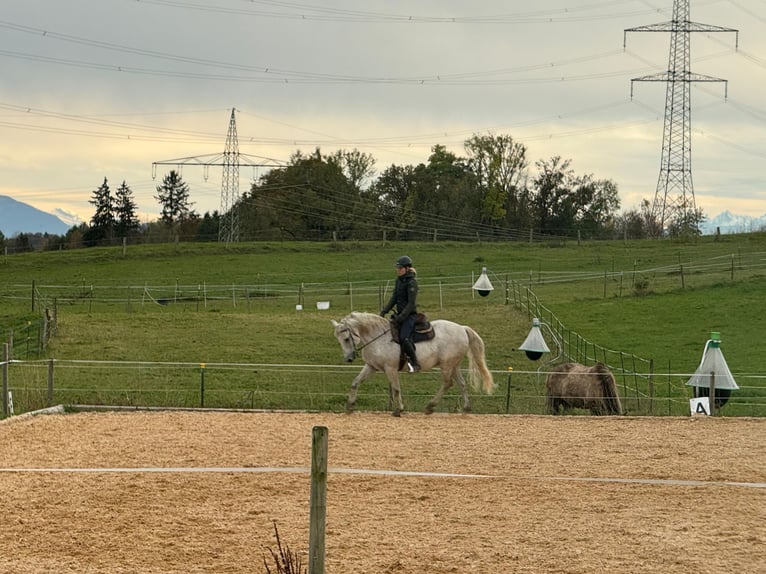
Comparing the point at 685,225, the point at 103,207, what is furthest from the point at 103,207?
the point at 685,225

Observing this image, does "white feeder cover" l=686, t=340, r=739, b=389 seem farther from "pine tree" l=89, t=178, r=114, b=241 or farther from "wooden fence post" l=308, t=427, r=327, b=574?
"pine tree" l=89, t=178, r=114, b=241

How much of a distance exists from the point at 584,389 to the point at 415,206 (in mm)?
67576

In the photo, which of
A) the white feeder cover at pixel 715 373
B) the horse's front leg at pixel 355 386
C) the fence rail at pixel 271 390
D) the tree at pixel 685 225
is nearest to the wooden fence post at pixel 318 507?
the horse's front leg at pixel 355 386

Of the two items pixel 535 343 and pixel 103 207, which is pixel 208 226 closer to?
pixel 103 207

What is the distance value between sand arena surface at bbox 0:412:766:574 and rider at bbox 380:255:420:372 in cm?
183

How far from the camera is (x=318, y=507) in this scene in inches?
245

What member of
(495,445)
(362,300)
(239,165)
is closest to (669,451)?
(495,445)

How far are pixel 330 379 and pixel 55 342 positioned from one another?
39.0 ft

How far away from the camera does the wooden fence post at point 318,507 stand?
6176mm

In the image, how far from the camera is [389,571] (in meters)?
7.70

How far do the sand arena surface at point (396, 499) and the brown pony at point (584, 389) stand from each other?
3.54m

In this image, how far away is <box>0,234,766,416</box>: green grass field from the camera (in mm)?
22391

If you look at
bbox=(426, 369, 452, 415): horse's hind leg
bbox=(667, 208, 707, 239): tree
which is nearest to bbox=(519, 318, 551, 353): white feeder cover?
bbox=(426, 369, 452, 415): horse's hind leg

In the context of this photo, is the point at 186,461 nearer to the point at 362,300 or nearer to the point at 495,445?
the point at 495,445
